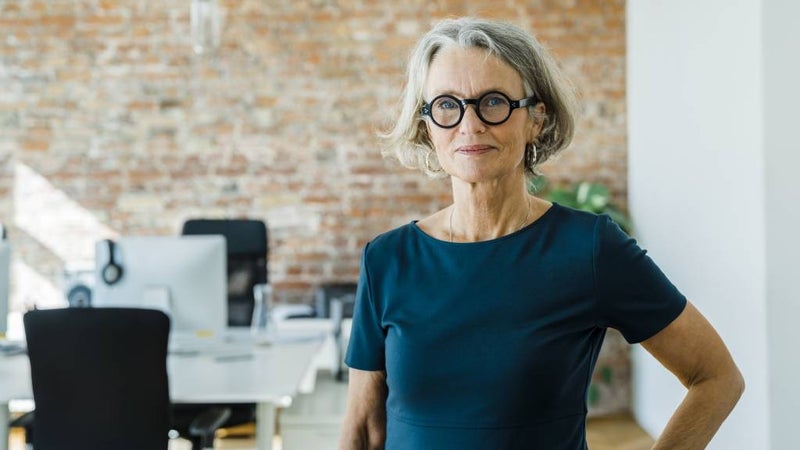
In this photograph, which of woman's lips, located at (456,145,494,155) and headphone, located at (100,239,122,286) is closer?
woman's lips, located at (456,145,494,155)

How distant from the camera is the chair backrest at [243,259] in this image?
4.43m

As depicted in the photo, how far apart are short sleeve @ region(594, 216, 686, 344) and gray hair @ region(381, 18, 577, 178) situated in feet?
0.81

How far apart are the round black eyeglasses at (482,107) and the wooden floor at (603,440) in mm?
3607

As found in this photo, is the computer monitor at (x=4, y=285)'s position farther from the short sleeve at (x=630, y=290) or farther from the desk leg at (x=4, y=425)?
the short sleeve at (x=630, y=290)

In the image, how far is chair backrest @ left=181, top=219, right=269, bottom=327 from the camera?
4430mm

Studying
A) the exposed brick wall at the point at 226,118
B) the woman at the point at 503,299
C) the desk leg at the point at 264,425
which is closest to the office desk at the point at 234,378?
the desk leg at the point at 264,425

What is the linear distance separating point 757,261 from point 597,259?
2.19 metres

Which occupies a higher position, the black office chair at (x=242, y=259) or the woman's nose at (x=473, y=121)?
the woman's nose at (x=473, y=121)

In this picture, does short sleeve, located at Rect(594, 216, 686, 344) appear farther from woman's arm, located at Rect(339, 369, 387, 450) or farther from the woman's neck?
woman's arm, located at Rect(339, 369, 387, 450)

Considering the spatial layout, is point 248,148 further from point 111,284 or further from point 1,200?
point 111,284

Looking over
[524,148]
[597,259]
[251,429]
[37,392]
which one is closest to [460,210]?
[524,148]

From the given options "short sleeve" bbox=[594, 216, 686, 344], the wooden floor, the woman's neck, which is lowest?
the wooden floor

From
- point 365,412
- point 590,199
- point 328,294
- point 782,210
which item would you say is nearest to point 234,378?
point 365,412

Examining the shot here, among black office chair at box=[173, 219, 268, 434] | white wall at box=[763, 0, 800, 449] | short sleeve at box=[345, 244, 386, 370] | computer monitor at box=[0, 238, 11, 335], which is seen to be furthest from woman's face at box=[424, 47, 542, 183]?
black office chair at box=[173, 219, 268, 434]
